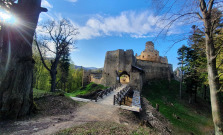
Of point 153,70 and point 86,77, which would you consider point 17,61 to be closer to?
point 86,77

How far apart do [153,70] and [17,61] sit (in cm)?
2508

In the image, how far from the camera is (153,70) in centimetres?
2436

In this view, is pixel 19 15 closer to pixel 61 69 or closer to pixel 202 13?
pixel 202 13

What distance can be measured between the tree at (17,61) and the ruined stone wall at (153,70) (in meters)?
20.9

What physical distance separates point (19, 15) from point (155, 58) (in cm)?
3087

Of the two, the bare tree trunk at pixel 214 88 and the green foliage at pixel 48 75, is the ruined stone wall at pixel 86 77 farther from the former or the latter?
the bare tree trunk at pixel 214 88

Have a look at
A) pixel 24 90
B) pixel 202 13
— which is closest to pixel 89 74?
pixel 24 90

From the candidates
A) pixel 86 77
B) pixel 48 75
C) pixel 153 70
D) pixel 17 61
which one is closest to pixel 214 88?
pixel 17 61

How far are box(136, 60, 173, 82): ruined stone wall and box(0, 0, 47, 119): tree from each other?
68.7 ft

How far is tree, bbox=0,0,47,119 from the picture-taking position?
389cm

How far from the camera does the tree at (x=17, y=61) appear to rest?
153 inches

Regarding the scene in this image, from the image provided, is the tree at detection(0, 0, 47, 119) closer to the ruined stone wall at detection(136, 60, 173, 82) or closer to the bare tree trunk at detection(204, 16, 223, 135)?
the bare tree trunk at detection(204, 16, 223, 135)

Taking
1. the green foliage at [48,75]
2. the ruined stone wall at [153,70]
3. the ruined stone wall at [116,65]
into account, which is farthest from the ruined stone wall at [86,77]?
Result: the ruined stone wall at [153,70]

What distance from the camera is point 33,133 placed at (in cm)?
306
